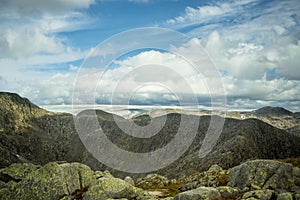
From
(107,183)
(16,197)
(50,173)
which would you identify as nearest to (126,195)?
(107,183)

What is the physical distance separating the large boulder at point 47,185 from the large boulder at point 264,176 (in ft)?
89.5

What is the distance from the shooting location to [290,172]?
154 feet

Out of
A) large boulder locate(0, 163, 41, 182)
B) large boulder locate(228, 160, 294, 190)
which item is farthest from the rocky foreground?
large boulder locate(0, 163, 41, 182)

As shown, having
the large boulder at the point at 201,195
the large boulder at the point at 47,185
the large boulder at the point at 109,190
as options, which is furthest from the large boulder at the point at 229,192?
the large boulder at the point at 47,185

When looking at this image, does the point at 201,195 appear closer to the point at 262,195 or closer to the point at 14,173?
the point at 262,195

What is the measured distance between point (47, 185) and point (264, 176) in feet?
116

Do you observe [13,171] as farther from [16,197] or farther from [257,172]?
[257,172]

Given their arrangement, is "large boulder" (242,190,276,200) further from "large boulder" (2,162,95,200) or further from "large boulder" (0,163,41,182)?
"large boulder" (0,163,41,182)

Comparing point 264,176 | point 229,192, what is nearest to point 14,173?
point 229,192

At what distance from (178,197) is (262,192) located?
39.6 feet

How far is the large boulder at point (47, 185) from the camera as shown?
4209cm

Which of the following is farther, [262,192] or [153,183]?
[153,183]

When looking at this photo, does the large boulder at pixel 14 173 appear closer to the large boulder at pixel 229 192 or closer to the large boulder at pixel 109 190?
the large boulder at pixel 109 190

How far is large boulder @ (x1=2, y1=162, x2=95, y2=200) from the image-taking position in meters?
42.1
